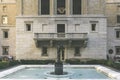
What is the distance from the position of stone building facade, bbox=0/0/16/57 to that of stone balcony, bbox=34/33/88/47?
33.3 feet

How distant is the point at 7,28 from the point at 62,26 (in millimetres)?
12937

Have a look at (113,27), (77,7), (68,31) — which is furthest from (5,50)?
(113,27)

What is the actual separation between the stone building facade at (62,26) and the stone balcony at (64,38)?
6.3 inches

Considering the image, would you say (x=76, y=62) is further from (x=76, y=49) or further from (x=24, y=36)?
(x=24, y=36)

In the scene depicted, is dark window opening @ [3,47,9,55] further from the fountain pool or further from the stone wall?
the fountain pool

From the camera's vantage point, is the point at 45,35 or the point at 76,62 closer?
the point at 76,62

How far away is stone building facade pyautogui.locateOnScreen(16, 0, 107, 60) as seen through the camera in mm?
50344

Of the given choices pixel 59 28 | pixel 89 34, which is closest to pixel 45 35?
pixel 59 28

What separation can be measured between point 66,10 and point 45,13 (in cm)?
340

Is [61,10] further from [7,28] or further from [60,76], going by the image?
[60,76]

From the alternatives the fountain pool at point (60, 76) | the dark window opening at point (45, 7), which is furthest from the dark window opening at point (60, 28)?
the fountain pool at point (60, 76)

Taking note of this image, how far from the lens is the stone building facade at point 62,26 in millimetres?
50344

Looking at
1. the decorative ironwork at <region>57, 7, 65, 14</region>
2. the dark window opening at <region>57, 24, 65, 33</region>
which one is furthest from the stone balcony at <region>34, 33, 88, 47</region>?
the decorative ironwork at <region>57, 7, 65, 14</region>

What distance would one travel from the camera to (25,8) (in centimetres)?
5128
